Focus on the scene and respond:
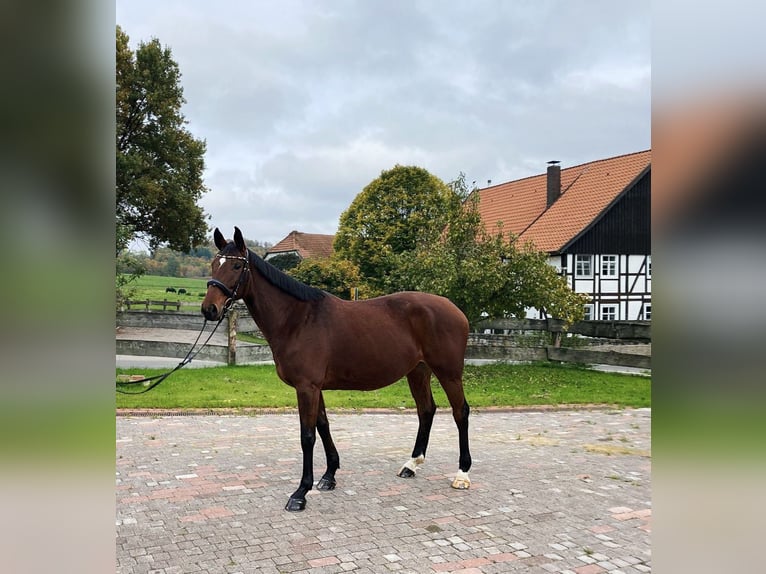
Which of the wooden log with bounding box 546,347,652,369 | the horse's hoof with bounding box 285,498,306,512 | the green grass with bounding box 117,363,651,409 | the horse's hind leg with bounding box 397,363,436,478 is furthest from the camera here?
the wooden log with bounding box 546,347,652,369

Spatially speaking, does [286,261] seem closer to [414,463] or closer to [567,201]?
[567,201]

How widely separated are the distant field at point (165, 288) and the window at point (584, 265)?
552 inches

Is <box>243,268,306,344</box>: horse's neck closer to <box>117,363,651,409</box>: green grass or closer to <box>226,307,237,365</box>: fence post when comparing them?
<box>117,363,651,409</box>: green grass

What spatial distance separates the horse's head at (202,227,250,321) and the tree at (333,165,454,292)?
20.6m

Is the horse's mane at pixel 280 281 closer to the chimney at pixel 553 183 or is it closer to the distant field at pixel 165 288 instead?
the distant field at pixel 165 288

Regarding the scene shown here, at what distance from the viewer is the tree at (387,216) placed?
26.2 m

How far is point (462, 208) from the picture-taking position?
1309 centimetres

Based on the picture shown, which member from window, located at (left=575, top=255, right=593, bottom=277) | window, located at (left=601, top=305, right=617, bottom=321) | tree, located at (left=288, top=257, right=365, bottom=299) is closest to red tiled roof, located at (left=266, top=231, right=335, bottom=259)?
tree, located at (left=288, top=257, right=365, bottom=299)

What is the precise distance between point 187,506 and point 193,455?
5.37 feet

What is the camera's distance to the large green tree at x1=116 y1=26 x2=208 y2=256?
16906 millimetres

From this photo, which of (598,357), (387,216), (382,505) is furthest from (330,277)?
(382,505)

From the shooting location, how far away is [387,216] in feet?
88.0

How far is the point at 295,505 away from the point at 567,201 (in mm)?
22678
